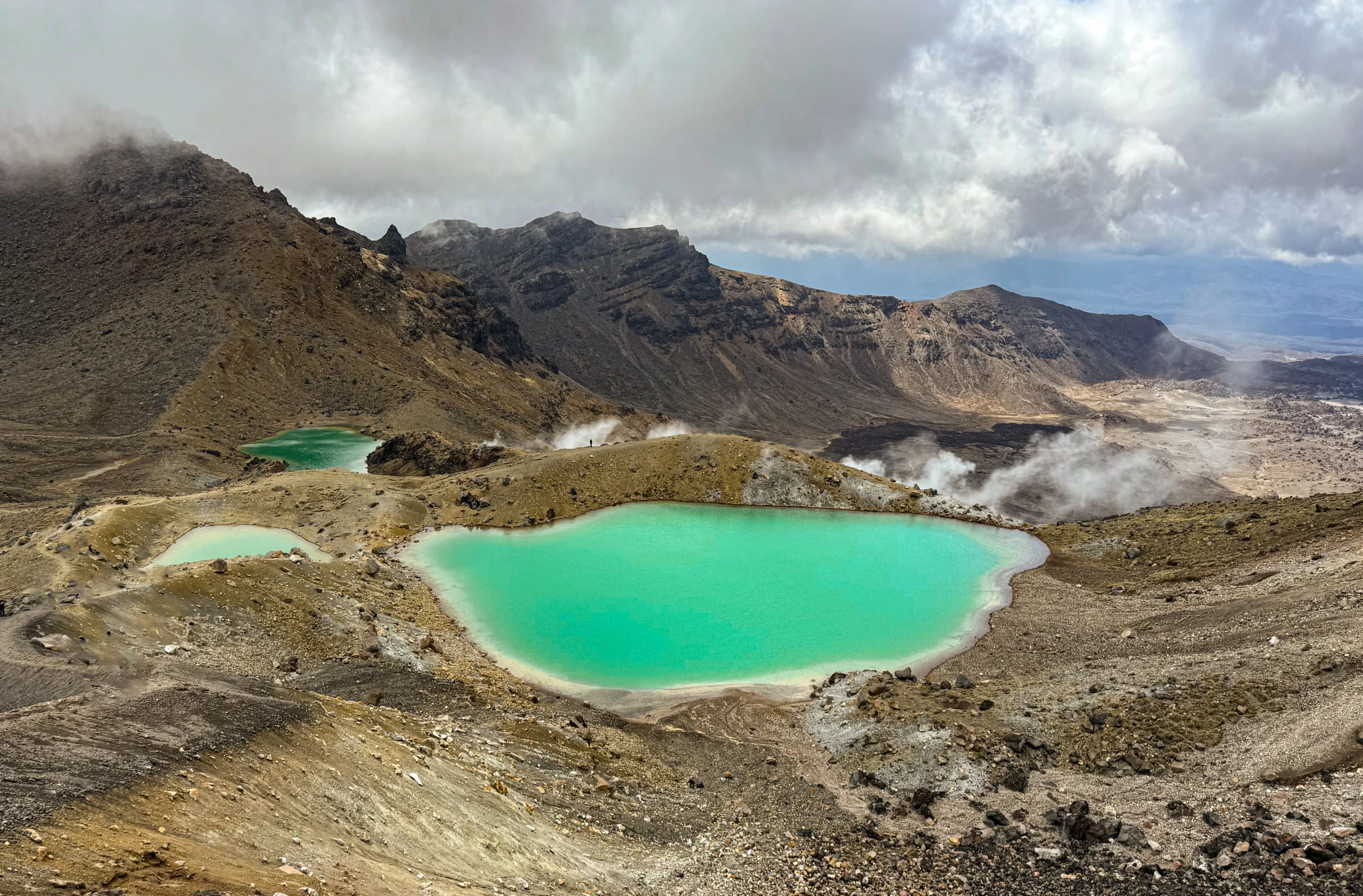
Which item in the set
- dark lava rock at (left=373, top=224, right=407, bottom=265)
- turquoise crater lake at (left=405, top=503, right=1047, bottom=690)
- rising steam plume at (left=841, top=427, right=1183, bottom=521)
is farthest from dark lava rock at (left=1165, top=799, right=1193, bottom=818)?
dark lava rock at (left=373, top=224, right=407, bottom=265)

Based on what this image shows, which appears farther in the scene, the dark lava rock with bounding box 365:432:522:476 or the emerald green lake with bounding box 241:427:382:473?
the emerald green lake with bounding box 241:427:382:473

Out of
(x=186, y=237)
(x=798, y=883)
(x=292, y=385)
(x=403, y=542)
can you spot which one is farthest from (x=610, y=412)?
(x=798, y=883)

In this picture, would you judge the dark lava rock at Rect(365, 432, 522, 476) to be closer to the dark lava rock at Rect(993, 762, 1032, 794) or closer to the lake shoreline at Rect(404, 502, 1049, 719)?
the lake shoreline at Rect(404, 502, 1049, 719)

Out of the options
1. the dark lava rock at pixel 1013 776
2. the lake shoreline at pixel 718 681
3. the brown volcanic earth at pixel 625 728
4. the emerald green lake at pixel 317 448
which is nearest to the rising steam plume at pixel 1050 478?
the brown volcanic earth at pixel 625 728

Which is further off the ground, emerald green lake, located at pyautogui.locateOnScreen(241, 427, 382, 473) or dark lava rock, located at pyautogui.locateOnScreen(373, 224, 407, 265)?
dark lava rock, located at pyautogui.locateOnScreen(373, 224, 407, 265)

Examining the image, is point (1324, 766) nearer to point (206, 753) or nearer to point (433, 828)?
point (433, 828)

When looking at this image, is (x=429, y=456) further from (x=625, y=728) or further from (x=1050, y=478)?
(x=1050, y=478)

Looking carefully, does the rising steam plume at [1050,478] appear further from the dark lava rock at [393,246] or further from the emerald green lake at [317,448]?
the dark lava rock at [393,246]
